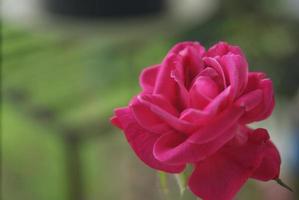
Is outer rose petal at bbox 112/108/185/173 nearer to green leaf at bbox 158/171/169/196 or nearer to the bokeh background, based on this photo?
green leaf at bbox 158/171/169/196

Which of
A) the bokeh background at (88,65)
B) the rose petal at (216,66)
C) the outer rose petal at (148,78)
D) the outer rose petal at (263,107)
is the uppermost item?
the bokeh background at (88,65)

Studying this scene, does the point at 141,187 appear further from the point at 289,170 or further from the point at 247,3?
the point at 247,3

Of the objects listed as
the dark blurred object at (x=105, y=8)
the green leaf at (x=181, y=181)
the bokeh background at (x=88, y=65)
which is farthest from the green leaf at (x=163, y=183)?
the dark blurred object at (x=105, y=8)

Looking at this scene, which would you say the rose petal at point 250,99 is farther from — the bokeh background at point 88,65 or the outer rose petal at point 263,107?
the bokeh background at point 88,65

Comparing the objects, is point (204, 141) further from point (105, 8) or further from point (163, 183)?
point (105, 8)

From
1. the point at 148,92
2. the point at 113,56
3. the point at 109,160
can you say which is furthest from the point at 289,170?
the point at 148,92

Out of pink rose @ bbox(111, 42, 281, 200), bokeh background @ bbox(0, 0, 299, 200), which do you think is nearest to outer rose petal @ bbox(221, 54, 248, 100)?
pink rose @ bbox(111, 42, 281, 200)
